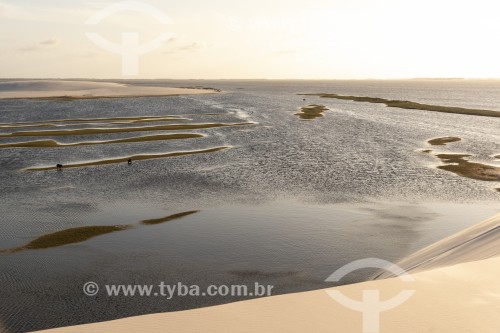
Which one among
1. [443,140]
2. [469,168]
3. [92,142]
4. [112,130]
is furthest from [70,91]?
[469,168]

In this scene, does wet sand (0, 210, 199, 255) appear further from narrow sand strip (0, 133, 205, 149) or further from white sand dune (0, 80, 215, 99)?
white sand dune (0, 80, 215, 99)

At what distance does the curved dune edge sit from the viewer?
8.02 m

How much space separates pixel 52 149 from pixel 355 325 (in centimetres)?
3442

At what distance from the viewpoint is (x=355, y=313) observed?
873 cm

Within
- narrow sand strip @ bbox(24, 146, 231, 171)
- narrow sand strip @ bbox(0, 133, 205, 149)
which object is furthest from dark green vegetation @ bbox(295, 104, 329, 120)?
narrow sand strip @ bbox(24, 146, 231, 171)

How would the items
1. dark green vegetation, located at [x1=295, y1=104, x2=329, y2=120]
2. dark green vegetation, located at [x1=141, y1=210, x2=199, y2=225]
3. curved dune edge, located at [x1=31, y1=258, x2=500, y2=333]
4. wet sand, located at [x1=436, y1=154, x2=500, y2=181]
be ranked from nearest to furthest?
curved dune edge, located at [x1=31, y1=258, x2=500, y2=333] → dark green vegetation, located at [x1=141, y1=210, x2=199, y2=225] → wet sand, located at [x1=436, y1=154, x2=500, y2=181] → dark green vegetation, located at [x1=295, y1=104, x2=329, y2=120]

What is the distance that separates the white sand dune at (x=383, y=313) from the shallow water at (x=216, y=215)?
1.35 meters

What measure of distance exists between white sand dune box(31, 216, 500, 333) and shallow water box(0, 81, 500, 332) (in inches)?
53.1

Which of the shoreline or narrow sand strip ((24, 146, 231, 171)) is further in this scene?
the shoreline

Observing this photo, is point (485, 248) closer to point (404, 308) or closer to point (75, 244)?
point (404, 308)

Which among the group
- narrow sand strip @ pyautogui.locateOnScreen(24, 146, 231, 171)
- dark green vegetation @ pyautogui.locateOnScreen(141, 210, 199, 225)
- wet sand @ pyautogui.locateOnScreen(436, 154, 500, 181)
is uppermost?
wet sand @ pyautogui.locateOnScreen(436, 154, 500, 181)

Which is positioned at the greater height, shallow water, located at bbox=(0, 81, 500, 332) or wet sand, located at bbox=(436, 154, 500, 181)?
wet sand, located at bbox=(436, 154, 500, 181)

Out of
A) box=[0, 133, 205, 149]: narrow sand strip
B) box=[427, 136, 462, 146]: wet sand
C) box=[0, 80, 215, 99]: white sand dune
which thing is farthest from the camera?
box=[0, 80, 215, 99]: white sand dune

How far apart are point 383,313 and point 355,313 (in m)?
0.56
